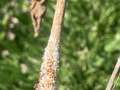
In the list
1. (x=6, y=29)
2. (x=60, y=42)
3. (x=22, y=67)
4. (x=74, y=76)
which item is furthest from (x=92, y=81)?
(x=60, y=42)

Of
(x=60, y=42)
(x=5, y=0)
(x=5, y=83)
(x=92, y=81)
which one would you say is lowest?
(x=60, y=42)

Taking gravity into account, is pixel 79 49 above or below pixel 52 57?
above

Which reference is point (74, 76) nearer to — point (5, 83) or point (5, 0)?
point (5, 83)

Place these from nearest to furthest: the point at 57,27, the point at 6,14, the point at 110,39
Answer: the point at 57,27 → the point at 110,39 → the point at 6,14

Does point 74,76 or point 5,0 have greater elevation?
point 5,0

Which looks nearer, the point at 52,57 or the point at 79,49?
the point at 52,57
